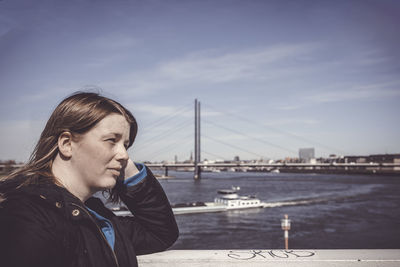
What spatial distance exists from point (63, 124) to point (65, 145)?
0.16ft

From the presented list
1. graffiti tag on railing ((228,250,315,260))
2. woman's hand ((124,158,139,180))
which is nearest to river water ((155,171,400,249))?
graffiti tag on railing ((228,250,315,260))

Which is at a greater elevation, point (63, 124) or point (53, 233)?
point (63, 124)

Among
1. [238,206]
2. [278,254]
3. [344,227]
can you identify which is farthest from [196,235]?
[278,254]

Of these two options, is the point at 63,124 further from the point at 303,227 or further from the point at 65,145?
the point at 303,227

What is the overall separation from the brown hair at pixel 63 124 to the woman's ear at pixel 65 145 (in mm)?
12

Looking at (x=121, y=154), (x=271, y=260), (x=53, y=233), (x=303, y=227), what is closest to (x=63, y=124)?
(x=121, y=154)

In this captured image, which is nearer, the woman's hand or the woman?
the woman

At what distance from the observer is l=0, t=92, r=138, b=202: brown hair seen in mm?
772

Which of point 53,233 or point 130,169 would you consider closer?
point 53,233

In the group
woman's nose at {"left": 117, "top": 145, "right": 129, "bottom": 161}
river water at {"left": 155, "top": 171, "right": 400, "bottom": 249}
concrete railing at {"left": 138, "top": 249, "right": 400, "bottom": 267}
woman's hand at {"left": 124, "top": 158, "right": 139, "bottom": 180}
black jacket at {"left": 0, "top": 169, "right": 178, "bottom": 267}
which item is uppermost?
woman's nose at {"left": 117, "top": 145, "right": 129, "bottom": 161}

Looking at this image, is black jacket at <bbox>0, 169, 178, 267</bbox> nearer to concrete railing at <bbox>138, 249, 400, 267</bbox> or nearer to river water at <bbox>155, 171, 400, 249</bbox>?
concrete railing at <bbox>138, 249, 400, 267</bbox>

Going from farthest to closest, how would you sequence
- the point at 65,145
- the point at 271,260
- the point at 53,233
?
the point at 271,260 < the point at 65,145 < the point at 53,233

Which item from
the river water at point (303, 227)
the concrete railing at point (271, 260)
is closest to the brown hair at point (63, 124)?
the concrete railing at point (271, 260)

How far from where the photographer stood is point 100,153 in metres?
0.81
